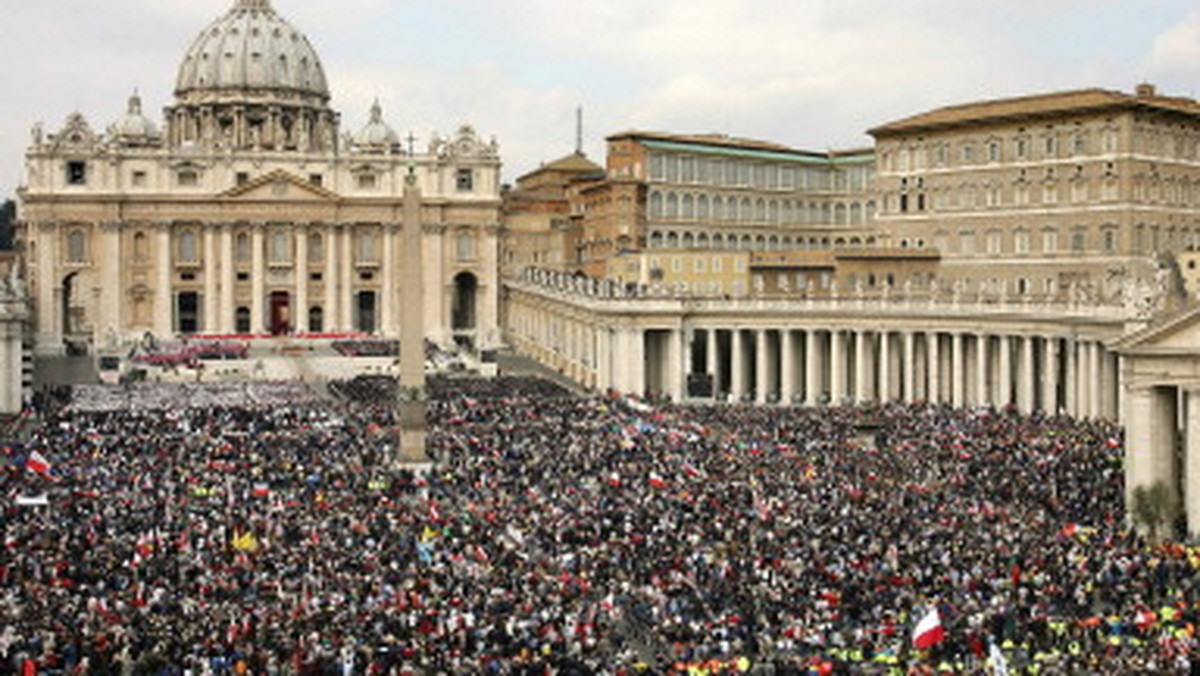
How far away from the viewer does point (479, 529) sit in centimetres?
3900

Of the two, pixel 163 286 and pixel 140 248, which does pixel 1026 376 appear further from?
pixel 140 248

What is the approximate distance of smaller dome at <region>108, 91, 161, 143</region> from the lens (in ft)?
482

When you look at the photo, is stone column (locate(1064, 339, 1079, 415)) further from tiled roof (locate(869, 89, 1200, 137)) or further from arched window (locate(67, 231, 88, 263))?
arched window (locate(67, 231, 88, 263))

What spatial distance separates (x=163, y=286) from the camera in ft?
395

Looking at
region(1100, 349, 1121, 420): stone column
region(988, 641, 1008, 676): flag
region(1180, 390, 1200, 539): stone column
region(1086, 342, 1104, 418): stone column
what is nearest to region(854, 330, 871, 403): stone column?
region(1086, 342, 1104, 418): stone column

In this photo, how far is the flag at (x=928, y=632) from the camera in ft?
91.4

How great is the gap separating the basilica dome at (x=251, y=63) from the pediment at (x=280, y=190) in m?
27.5

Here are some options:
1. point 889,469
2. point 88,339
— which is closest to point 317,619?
point 889,469

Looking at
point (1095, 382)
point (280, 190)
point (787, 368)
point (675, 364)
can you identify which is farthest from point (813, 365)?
point (280, 190)

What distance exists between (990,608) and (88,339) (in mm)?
99647

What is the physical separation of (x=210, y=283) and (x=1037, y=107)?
67.9 metres

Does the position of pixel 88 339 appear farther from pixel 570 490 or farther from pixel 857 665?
pixel 857 665

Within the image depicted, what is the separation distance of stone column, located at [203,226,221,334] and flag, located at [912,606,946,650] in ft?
335

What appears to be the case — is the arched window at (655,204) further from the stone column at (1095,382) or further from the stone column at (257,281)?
the stone column at (1095,382)
